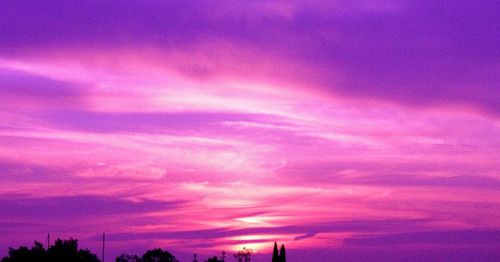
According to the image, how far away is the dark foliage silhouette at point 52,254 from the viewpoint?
94.4 m

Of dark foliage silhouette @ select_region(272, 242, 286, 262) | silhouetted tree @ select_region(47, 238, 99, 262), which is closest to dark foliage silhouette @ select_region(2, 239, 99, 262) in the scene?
silhouetted tree @ select_region(47, 238, 99, 262)

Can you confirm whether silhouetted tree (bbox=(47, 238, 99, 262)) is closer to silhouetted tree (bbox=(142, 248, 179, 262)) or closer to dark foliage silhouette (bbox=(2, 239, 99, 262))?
A: dark foliage silhouette (bbox=(2, 239, 99, 262))

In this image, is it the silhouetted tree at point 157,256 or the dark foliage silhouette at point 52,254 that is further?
the silhouetted tree at point 157,256

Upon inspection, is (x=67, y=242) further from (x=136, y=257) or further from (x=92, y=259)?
(x=136, y=257)

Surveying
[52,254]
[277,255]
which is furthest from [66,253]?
[277,255]

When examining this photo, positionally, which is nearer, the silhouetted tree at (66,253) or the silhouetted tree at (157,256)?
the silhouetted tree at (66,253)

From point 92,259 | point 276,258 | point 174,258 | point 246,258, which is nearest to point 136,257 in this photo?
point 174,258

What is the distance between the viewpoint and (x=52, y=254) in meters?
95.5

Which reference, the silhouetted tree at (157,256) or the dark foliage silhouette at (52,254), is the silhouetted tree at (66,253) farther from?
the silhouetted tree at (157,256)

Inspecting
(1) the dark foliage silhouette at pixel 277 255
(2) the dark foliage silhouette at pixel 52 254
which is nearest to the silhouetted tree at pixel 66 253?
(2) the dark foliage silhouette at pixel 52 254

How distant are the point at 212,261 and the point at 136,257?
639 inches

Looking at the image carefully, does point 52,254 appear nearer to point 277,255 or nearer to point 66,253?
point 66,253

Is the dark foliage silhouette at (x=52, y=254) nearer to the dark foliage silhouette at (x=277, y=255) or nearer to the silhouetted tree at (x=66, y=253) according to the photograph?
the silhouetted tree at (x=66, y=253)

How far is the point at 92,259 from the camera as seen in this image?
9969 cm
